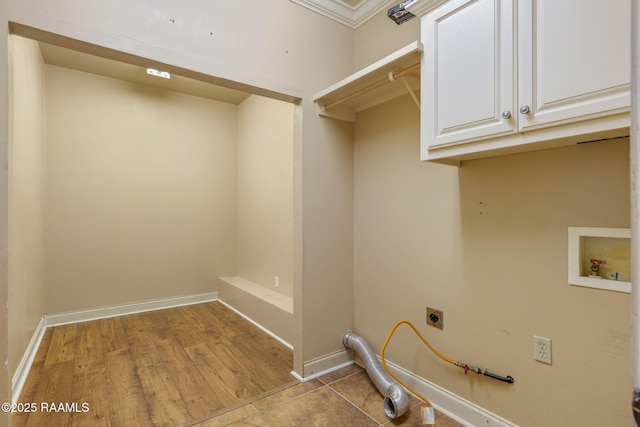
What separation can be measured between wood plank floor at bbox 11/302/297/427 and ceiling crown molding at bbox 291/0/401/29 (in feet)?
8.84

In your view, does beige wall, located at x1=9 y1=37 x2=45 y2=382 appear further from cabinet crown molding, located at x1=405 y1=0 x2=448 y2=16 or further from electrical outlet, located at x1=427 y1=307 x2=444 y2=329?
electrical outlet, located at x1=427 y1=307 x2=444 y2=329

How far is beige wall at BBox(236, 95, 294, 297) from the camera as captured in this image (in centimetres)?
340

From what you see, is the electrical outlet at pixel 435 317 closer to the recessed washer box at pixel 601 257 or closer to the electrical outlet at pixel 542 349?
the electrical outlet at pixel 542 349

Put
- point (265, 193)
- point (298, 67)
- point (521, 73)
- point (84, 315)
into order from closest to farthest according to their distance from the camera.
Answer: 1. point (521, 73)
2. point (298, 67)
3. point (84, 315)
4. point (265, 193)

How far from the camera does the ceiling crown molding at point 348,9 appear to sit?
2217mm

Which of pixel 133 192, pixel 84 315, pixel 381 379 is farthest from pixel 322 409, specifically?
pixel 133 192

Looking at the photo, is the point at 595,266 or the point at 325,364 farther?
the point at 325,364

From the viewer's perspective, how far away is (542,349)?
1.46 metres

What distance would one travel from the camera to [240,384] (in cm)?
220

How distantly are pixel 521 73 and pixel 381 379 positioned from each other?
183 cm

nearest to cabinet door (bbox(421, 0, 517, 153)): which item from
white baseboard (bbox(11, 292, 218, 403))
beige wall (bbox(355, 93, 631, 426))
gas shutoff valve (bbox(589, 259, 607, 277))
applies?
beige wall (bbox(355, 93, 631, 426))

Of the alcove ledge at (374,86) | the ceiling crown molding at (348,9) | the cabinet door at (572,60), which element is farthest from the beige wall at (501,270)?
the ceiling crown molding at (348,9)

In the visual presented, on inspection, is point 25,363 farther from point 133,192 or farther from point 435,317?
point 435,317

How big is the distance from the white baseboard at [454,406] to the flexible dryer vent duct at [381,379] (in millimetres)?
166
